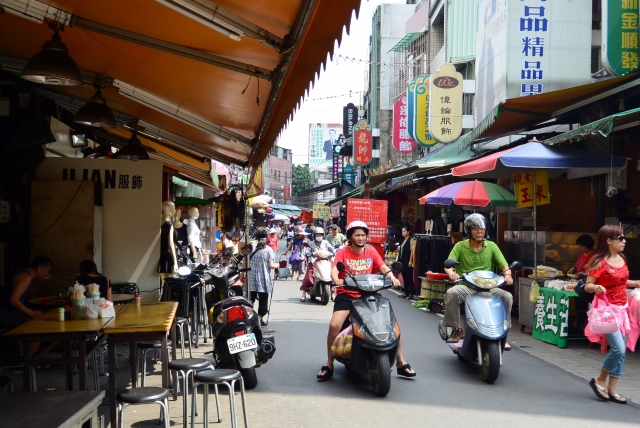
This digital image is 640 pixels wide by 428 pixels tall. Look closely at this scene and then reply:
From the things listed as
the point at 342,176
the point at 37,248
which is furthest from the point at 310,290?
the point at 342,176

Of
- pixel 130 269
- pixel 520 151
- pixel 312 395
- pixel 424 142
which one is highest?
pixel 424 142

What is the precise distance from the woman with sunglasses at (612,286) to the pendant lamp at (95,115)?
543 cm

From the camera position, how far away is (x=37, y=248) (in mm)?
8352

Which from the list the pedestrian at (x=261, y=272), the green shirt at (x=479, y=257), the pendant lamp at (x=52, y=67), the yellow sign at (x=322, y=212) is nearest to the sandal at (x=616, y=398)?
the green shirt at (x=479, y=257)

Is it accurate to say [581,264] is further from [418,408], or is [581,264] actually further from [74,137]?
[74,137]

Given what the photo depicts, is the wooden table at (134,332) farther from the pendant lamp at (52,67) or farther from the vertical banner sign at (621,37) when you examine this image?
the vertical banner sign at (621,37)

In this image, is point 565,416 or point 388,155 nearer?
point 565,416

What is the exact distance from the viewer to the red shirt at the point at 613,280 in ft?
21.5

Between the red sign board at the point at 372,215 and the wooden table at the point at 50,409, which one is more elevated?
the red sign board at the point at 372,215

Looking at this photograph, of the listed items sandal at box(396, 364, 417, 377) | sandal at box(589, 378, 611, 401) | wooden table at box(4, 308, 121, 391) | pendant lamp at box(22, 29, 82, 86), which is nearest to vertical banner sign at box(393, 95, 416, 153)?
sandal at box(396, 364, 417, 377)

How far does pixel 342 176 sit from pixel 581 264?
147ft

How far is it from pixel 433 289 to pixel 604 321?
279 inches

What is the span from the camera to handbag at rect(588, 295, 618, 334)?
6449 millimetres

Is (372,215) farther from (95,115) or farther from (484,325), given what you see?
(95,115)
